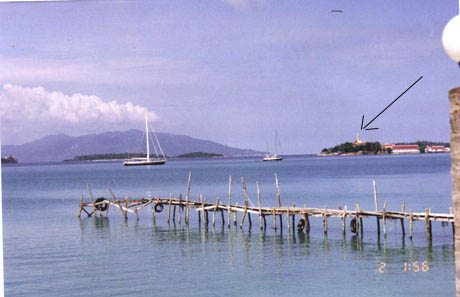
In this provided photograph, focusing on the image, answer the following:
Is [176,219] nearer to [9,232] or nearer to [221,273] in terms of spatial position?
[9,232]

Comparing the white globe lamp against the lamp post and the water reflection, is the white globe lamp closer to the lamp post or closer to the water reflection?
the lamp post

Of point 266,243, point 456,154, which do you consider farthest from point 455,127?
point 266,243

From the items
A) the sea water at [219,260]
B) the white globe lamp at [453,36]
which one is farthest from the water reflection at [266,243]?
the white globe lamp at [453,36]

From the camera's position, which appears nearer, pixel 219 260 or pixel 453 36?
pixel 453 36

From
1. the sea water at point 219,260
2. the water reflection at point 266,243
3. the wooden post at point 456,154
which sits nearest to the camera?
the wooden post at point 456,154

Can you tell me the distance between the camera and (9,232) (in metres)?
24.7

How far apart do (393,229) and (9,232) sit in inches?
590

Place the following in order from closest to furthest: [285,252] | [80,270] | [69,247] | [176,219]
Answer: [80,270] → [285,252] → [69,247] → [176,219]

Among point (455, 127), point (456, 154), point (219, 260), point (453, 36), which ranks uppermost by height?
point (453, 36)

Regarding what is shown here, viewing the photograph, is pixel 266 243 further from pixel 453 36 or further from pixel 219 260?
pixel 453 36

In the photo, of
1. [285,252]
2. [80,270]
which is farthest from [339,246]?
[80,270]

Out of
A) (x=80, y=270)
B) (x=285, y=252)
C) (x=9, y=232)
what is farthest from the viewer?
(x=9, y=232)

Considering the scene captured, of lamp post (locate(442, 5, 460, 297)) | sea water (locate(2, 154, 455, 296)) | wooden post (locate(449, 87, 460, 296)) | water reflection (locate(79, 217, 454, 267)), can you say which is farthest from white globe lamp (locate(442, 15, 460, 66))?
water reflection (locate(79, 217, 454, 267))

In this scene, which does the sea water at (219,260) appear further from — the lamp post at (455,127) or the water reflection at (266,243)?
the lamp post at (455,127)
